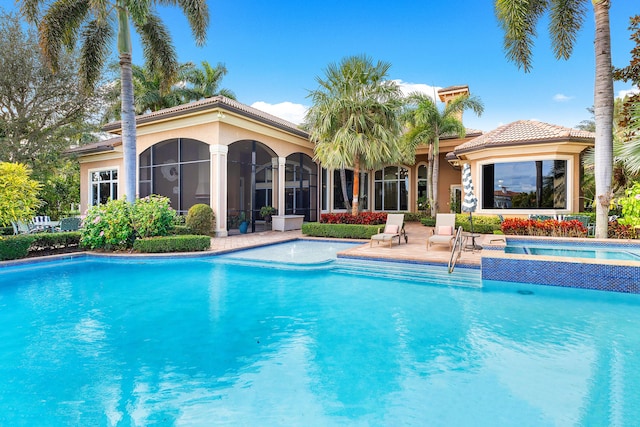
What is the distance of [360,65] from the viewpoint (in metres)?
13.9

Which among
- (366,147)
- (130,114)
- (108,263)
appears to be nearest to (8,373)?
(108,263)

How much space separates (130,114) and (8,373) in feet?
36.6

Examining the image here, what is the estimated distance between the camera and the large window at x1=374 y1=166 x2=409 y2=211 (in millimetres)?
24469

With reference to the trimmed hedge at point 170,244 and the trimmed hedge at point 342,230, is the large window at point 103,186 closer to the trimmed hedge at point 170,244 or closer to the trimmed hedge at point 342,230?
the trimmed hedge at point 170,244

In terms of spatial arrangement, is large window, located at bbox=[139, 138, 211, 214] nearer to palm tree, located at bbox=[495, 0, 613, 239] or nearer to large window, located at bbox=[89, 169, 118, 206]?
large window, located at bbox=[89, 169, 118, 206]

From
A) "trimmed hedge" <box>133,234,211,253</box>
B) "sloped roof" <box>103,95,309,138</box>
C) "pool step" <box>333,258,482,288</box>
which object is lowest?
"pool step" <box>333,258,482,288</box>

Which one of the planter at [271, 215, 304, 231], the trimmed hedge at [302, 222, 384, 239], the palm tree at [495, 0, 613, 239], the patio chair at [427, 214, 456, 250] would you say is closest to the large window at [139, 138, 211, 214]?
the planter at [271, 215, 304, 231]

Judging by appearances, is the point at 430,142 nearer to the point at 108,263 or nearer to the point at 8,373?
the point at 108,263

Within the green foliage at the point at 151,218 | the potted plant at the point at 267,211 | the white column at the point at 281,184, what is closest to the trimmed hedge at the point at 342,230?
the white column at the point at 281,184

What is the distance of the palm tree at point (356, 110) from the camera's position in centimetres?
1362

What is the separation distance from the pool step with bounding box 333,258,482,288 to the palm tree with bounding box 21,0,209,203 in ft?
28.2

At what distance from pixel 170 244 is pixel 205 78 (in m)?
20.8

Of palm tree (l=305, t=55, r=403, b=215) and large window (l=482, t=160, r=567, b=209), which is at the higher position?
palm tree (l=305, t=55, r=403, b=215)

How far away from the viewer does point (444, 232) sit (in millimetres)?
10961
